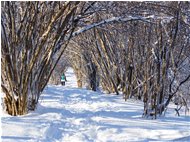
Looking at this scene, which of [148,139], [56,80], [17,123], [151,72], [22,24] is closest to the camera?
[148,139]

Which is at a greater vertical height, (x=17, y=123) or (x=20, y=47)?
(x=20, y=47)

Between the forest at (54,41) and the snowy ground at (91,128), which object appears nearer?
the snowy ground at (91,128)

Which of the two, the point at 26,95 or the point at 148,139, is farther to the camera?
the point at 26,95

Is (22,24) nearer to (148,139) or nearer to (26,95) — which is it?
(26,95)

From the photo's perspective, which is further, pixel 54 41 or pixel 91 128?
pixel 54 41

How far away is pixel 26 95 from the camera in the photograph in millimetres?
10273

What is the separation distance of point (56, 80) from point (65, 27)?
43.3 m

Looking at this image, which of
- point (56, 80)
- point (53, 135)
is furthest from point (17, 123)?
point (56, 80)

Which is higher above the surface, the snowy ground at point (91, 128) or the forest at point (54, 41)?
the forest at point (54, 41)

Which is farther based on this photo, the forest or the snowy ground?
the forest

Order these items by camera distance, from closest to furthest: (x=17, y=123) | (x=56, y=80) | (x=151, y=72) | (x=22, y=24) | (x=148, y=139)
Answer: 1. (x=148, y=139)
2. (x=17, y=123)
3. (x=22, y=24)
4. (x=151, y=72)
5. (x=56, y=80)

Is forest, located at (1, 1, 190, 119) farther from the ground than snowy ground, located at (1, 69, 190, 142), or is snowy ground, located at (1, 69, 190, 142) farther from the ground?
forest, located at (1, 1, 190, 119)

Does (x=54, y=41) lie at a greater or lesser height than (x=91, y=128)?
greater

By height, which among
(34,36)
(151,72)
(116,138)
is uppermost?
(34,36)
